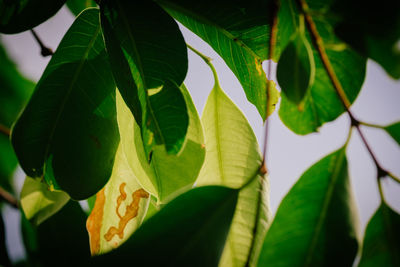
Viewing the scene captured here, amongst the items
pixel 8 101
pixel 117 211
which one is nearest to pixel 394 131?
pixel 117 211

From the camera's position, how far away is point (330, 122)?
62 centimetres

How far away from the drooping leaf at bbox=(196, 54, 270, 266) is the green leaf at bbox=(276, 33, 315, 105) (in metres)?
0.26

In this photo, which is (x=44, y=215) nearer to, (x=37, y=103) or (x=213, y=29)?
(x=37, y=103)

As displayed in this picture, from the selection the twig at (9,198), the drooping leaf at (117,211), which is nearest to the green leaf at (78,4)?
the drooping leaf at (117,211)

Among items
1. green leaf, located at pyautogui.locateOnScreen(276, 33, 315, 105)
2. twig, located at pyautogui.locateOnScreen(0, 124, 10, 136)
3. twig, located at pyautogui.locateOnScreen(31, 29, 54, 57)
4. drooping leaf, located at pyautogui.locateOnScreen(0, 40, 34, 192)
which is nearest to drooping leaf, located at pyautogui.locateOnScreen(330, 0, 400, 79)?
green leaf, located at pyautogui.locateOnScreen(276, 33, 315, 105)

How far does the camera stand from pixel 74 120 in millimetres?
663

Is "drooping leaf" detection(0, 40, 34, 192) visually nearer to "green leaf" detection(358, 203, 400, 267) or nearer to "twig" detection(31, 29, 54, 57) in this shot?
"twig" detection(31, 29, 54, 57)

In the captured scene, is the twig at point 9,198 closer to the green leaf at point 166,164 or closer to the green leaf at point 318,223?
the green leaf at point 166,164

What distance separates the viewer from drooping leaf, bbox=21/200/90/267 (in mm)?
499

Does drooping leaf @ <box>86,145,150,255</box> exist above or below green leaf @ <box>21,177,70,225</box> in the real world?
below

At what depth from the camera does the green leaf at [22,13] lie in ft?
1.87

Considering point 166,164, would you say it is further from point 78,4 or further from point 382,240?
point 78,4

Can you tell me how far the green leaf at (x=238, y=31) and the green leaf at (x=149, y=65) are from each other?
8 centimetres

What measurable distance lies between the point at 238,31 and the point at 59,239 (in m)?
0.59
